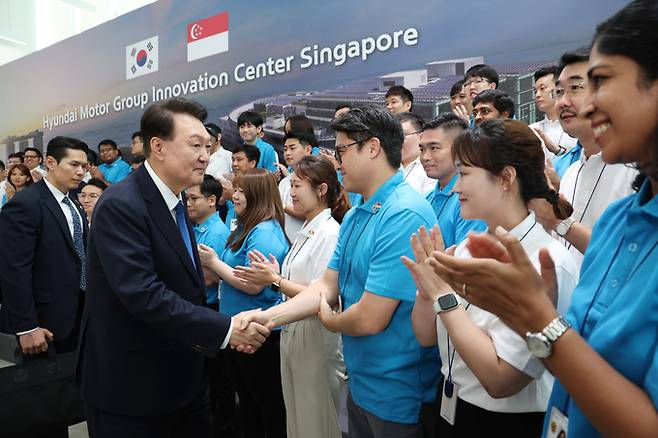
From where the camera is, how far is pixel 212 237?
3391mm

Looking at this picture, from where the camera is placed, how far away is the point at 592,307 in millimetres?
899

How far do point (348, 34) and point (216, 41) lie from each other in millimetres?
2532

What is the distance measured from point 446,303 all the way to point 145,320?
3.30 ft

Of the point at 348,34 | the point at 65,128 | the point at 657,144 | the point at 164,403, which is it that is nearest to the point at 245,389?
the point at 164,403

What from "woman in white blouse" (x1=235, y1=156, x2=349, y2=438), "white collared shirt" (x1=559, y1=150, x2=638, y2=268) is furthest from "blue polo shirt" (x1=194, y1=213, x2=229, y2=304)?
"white collared shirt" (x1=559, y1=150, x2=638, y2=268)

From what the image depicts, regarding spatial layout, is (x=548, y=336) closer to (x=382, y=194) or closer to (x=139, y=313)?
(x=382, y=194)

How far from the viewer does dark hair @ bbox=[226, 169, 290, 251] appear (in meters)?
2.98

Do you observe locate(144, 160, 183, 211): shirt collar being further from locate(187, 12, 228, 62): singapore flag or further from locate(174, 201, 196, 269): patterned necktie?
locate(187, 12, 228, 62): singapore flag

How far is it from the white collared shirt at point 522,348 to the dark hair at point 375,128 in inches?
24.2

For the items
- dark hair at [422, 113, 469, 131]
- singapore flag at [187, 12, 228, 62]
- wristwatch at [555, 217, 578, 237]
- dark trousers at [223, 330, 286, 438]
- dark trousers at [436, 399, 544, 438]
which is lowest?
dark trousers at [223, 330, 286, 438]

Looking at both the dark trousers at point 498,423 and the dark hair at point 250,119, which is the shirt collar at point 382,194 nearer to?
the dark trousers at point 498,423

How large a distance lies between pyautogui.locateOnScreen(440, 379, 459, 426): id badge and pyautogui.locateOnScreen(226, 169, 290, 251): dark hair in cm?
169

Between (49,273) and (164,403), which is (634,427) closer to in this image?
(164,403)

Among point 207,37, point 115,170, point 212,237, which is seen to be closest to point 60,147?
point 212,237
